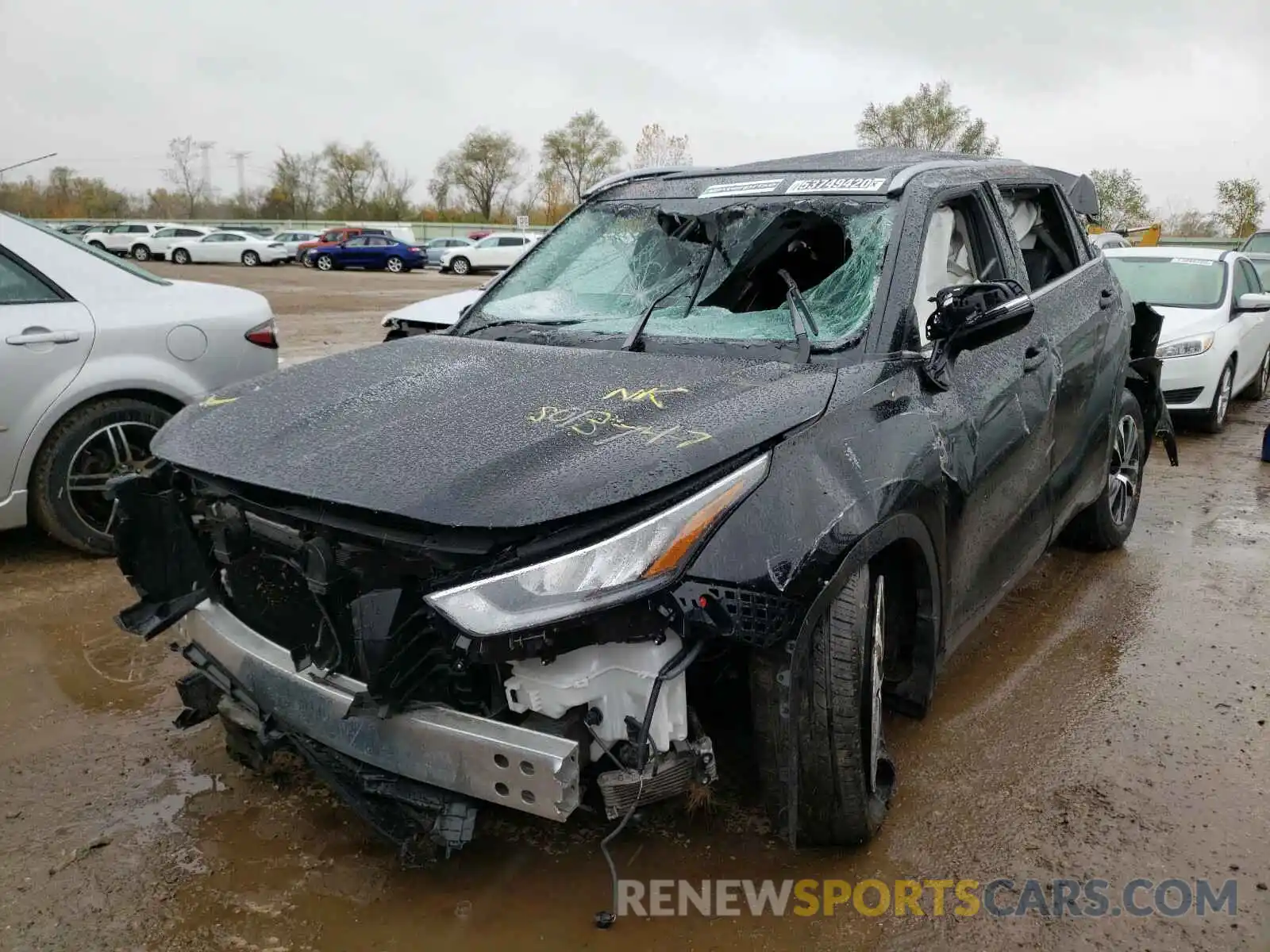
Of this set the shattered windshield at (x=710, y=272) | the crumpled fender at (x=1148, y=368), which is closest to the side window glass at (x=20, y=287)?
the shattered windshield at (x=710, y=272)

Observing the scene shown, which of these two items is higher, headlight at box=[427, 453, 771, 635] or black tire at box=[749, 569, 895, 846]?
headlight at box=[427, 453, 771, 635]

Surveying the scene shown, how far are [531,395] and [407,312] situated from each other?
5.89 metres

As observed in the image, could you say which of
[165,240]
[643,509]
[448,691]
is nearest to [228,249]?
[165,240]

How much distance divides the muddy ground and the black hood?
3.45 ft

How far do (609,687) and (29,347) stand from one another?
376 centimetres

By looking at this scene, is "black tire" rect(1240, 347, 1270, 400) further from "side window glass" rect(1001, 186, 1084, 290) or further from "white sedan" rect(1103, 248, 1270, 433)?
"side window glass" rect(1001, 186, 1084, 290)

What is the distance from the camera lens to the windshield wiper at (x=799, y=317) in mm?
2920

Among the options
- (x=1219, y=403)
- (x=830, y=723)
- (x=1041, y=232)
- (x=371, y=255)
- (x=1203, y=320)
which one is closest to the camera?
(x=830, y=723)

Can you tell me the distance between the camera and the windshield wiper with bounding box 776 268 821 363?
2920 mm

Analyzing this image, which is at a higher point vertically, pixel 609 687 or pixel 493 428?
pixel 493 428

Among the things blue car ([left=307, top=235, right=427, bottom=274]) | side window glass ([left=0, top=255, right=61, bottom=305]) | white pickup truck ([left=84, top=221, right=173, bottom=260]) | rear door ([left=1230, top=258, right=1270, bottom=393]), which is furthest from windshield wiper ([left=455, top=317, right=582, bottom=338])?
white pickup truck ([left=84, top=221, right=173, bottom=260])

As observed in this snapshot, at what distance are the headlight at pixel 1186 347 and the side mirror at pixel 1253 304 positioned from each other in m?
0.36

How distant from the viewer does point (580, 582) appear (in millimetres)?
2080

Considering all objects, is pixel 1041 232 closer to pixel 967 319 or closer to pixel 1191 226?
pixel 967 319
